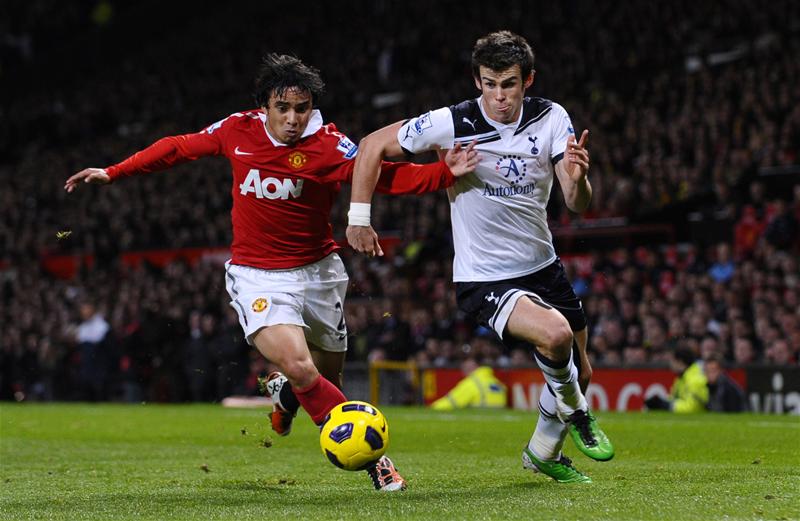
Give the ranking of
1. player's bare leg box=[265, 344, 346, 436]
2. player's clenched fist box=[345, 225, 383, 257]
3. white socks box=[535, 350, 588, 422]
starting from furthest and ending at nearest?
1. player's bare leg box=[265, 344, 346, 436]
2. white socks box=[535, 350, 588, 422]
3. player's clenched fist box=[345, 225, 383, 257]

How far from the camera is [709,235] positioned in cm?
1964

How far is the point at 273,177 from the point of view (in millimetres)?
7730

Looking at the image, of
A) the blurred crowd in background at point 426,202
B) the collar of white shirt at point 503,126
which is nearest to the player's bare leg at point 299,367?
the collar of white shirt at point 503,126

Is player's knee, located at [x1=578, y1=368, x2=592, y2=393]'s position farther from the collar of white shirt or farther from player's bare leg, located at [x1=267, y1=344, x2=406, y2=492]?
the collar of white shirt

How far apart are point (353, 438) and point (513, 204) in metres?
1.64

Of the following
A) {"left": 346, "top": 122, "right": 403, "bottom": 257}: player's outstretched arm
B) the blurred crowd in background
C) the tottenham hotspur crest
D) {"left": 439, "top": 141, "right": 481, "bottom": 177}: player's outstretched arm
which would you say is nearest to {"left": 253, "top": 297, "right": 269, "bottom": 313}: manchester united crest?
{"left": 346, "top": 122, "right": 403, "bottom": 257}: player's outstretched arm

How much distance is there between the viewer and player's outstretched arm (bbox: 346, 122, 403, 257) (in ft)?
22.9

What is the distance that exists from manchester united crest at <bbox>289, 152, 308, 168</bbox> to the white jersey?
0.71 meters

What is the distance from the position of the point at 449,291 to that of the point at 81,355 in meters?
7.57

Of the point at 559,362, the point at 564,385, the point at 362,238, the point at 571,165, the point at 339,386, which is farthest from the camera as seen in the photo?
the point at 339,386

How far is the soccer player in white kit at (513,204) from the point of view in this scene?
7145mm

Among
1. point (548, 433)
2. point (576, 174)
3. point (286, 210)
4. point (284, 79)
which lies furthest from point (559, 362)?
point (284, 79)

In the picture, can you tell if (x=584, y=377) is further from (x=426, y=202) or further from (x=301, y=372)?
(x=426, y=202)

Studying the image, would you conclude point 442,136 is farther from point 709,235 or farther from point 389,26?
point 389,26
